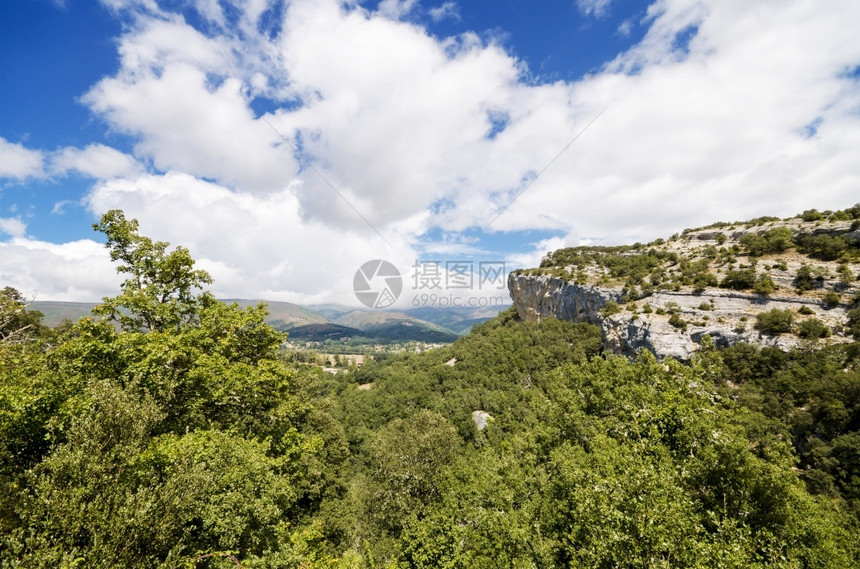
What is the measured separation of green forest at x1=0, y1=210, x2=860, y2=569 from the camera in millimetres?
8203

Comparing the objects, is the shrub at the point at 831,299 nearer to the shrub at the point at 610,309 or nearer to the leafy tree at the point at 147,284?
the shrub at the point at 610,309

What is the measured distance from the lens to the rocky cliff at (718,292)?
123ft

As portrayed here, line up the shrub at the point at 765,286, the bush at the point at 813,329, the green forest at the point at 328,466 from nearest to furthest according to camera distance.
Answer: the green forest at the point at 328,466, the bush at the point at 813,329, the shrub at the point at 765,286

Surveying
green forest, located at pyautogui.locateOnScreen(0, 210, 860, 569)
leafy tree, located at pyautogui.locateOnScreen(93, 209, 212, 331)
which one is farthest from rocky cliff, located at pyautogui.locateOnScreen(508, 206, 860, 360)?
leafy tree, located at pyautogui.locateOnScreen(93, 209, 212, 331)

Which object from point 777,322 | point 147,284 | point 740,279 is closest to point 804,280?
point 740,279

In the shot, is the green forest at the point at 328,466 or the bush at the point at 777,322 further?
the bush at the point at 777,322

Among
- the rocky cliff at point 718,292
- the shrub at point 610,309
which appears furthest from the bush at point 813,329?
the shrub at point 610,309

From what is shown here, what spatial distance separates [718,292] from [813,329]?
12.1 meters

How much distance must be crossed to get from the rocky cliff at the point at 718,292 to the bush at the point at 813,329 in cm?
7

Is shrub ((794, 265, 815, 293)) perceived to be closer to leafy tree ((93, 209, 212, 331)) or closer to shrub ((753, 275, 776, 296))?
shrub ((753, 275, 776, 296))

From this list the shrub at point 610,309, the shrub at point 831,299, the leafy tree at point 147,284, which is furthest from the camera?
the shrub at point 610,309

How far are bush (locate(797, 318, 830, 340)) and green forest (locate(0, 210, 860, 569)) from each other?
3.64 metres

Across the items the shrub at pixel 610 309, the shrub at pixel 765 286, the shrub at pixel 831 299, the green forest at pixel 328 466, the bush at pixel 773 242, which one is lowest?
the green forest at pixel 328 466

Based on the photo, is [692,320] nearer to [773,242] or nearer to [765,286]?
[765,286]
